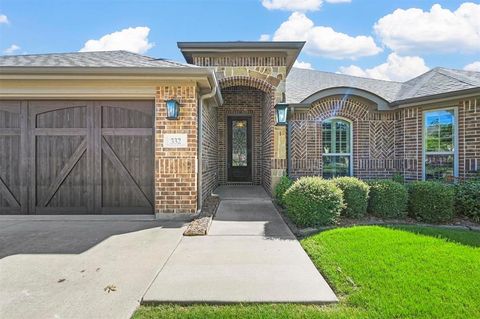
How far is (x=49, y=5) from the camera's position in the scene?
6.69 m

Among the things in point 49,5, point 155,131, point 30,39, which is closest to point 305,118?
point 155,131

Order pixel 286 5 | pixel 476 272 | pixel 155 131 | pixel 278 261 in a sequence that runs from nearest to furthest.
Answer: pixel 476 272, pixel 278 261, pixel 155 131, pixel 286 5

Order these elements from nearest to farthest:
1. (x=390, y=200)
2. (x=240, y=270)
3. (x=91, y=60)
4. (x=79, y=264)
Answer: (x=240, y=270) < (x=79, y=264) < (x=390, y=200) < (x=91, y=60)

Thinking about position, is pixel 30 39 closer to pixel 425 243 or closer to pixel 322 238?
pixel 322 238

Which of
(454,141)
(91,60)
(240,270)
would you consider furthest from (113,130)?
(454,141)

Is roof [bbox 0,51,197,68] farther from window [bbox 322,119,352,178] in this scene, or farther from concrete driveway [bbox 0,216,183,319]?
window [bbox 322,119,352,178]

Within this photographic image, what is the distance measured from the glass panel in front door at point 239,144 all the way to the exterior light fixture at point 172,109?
5.54 meters

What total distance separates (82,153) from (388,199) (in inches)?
256

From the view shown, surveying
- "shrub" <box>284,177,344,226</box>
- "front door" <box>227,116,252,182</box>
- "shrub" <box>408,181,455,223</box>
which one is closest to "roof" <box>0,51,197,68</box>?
"shrub" <box>284,177,344,226</box>

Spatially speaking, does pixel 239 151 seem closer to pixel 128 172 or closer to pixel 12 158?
pixel 128 172

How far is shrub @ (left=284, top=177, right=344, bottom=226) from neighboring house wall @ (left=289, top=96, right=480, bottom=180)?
365cm

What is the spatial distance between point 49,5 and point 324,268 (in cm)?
814

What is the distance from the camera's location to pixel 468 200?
587cm

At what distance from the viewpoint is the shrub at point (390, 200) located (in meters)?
5.86
